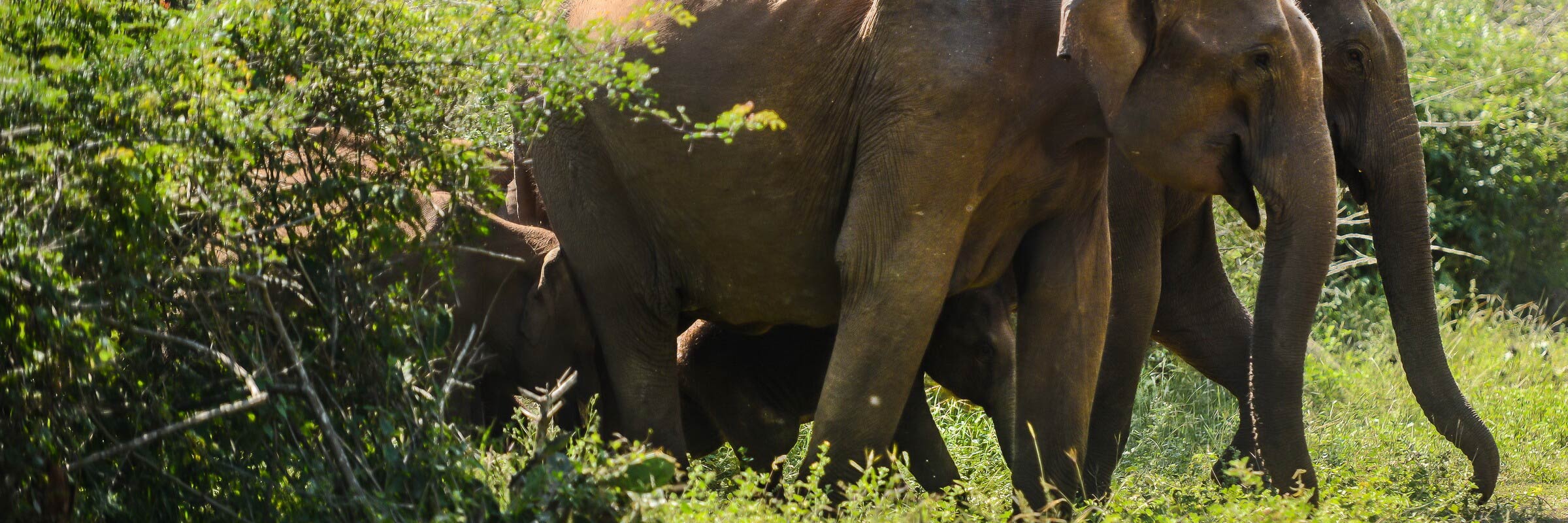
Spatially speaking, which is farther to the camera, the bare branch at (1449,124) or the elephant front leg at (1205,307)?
the bare branch at (1449,124)

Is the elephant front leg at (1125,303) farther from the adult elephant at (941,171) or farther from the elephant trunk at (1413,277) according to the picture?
the elephant trunk at (1413,277)

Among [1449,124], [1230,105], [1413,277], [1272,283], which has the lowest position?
[1449,124]

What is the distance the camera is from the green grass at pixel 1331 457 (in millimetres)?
5238

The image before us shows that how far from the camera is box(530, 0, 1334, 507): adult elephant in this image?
221 inches

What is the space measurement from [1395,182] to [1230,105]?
1.01 meters

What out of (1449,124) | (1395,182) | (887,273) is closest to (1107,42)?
(887,273)

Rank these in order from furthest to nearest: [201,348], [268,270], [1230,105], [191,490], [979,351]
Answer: [979,351] < [1230,105] < [268,270] < [191,490] < [201,348]

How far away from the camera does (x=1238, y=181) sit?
581 cm

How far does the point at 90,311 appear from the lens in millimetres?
4160

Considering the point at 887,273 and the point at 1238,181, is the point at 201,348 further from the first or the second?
the point at 1238,181

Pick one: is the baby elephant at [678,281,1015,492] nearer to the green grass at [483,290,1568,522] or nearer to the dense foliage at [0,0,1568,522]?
the green grass at [483,290,1568,522]

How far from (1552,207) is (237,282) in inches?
436

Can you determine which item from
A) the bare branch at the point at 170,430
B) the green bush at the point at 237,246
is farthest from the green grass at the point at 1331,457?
the bare branch at the point at 170,430

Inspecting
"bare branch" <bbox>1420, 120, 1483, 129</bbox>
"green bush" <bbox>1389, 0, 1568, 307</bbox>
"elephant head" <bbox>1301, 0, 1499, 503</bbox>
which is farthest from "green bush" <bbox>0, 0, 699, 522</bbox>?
"green bush" <bbox>1389, 0, 1568, 307</bbox>
